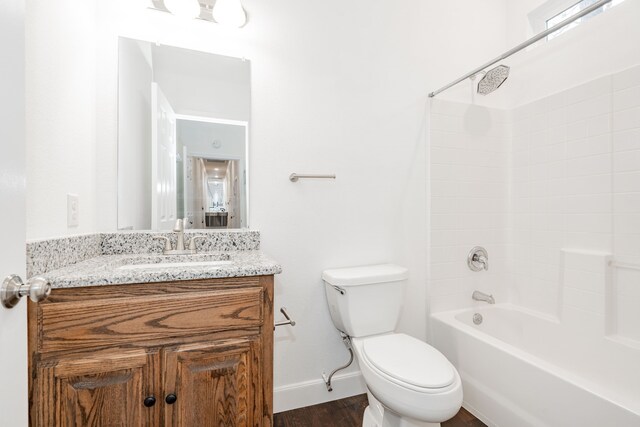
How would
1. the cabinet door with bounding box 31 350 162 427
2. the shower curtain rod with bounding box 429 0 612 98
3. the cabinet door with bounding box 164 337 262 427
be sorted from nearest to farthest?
1. the cabinet door with bounding box 31 350 162 427
2. the cabinet door with bounding box 164 337 262 427
3. the shower curtain rod with bounding box 429 0 612 98

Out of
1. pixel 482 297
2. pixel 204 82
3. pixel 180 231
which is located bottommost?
pixel 482 297

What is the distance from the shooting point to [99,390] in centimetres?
90

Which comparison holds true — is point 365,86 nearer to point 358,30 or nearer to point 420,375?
point 358,30

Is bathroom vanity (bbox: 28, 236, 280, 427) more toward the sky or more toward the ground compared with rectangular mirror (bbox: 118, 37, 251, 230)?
more toward the ground

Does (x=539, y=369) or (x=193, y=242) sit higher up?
(x=193, y=242)

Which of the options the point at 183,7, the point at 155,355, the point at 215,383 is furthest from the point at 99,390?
the point at 183,7

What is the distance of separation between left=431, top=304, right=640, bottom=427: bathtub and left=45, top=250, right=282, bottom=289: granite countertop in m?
1.20

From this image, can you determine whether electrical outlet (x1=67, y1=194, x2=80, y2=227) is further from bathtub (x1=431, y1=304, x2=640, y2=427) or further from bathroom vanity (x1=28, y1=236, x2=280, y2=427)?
bathtub (x1=431, y1=304, x2=640, y2=427)

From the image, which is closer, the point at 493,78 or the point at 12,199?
the point at 12,199

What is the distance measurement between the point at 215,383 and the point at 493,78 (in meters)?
2.04

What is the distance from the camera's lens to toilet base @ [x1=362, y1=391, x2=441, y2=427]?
1.26 metres

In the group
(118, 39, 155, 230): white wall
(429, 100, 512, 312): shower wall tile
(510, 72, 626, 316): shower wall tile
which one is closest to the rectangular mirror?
(118, 39, 155, 230): white wall

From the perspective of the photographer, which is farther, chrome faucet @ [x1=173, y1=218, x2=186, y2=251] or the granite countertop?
chrome faucet @ [x1=173, y1=218, x2=186, y2=251]

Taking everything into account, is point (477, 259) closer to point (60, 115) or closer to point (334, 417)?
point (334, 417)
